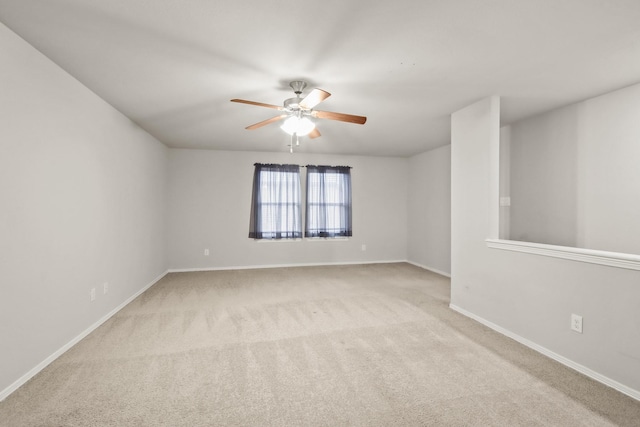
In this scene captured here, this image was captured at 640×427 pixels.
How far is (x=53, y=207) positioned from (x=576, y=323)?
4146 mm

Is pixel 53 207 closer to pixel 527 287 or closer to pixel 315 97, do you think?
pixel 315 97

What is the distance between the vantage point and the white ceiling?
5.44ft

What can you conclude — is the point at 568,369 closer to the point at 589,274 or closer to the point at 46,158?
the point at 589,274

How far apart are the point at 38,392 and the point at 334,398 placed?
1890 mm

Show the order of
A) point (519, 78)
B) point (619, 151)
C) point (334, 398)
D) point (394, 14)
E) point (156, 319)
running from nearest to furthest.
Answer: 1. point (394, 14)
2. point (334, 398)
3. point (519, 78)
4. point (619, 151)
5. point (156, 319)

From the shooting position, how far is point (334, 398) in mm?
1829

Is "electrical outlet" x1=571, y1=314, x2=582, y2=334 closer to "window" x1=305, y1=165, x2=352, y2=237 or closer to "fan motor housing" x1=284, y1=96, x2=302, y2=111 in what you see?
"fan motor housing" x1=284, y1=96, x2=302, y2=111

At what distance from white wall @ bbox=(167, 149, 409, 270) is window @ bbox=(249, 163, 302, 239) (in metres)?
0.18

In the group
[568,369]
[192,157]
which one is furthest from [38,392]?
[192,157]

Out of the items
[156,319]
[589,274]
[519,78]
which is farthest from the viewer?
[156,319]

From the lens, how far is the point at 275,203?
566 cm

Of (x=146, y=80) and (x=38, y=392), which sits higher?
(x=146, y=80)

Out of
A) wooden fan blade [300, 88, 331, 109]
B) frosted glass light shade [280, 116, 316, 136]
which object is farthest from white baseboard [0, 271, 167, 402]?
wooden fan blade [300, 88, 331, 109]

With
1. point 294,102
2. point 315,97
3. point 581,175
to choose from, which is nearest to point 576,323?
point 581,175
